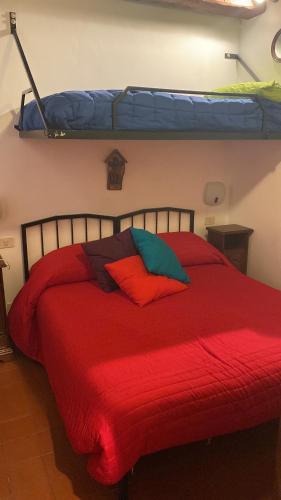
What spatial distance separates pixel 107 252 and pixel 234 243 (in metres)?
1.42

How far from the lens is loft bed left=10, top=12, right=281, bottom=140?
7.67ft

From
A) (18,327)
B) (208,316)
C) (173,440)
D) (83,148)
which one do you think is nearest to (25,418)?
(18,327)

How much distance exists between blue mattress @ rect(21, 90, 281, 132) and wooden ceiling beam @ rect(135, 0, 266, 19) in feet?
2.64

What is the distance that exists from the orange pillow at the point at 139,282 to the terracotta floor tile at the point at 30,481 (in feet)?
3.54

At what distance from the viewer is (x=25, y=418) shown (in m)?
2.45

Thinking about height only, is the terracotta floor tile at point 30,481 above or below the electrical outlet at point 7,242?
below

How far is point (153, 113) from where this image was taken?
101 inches

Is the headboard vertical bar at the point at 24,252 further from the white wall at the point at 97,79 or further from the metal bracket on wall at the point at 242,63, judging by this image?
the metal bracket on wall at the point at 242,63

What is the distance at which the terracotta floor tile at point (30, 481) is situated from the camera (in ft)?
6.35

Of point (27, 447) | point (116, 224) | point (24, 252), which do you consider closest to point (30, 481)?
point (27, 447)

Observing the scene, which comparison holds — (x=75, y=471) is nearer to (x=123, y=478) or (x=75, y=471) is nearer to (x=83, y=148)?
(x=123, y=478)

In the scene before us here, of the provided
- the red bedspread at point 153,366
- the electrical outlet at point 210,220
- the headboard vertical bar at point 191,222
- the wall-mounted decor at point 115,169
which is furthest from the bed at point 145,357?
the electrical outlet at point 210,220

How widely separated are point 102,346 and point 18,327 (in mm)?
1073

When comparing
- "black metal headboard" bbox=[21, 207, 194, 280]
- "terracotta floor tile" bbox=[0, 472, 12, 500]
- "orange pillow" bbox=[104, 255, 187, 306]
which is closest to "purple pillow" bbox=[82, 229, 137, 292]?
"orange pillow" bbox=[104, 255, 187, 306]
